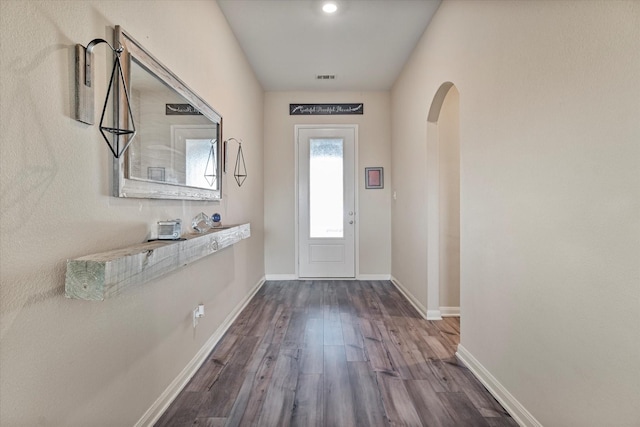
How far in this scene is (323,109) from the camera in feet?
14.5

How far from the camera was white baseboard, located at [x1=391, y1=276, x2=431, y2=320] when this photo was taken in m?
2.99

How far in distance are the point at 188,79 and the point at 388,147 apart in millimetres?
3126

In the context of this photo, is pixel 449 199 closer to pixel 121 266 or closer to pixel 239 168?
pixel 239 168

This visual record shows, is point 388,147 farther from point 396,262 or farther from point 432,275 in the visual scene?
point 432,275

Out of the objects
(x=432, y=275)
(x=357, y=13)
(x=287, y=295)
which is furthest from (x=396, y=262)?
(x=357, y=13)

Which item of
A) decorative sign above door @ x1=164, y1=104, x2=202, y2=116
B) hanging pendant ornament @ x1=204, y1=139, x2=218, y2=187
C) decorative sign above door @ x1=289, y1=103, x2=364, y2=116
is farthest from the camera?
decorative sign above door @ x1=289, y1=103, x2=364, y2=116

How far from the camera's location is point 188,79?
76.9 inches

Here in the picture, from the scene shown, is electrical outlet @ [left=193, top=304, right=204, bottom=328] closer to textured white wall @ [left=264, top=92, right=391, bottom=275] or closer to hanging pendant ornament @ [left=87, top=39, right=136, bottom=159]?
hanging pendant ornament @ [left=87, top=39, right=136, bottom=159]

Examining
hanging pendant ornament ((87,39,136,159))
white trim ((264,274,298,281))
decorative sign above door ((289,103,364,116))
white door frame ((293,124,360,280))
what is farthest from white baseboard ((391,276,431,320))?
hanging pendant ornament ((87,39,136,159))

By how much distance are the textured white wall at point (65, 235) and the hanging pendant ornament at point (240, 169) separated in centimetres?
128

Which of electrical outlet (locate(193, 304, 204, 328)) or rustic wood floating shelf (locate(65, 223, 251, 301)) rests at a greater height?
rustic wood floating shelf (locate(65, 223, 251, 301))

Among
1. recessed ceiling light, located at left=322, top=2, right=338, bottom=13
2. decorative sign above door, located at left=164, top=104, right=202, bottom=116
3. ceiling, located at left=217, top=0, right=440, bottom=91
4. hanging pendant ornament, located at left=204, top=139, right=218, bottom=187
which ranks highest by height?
ceiling, located at left=217, top=0, right=440, bottom=91

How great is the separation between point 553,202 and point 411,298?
7.69 ft

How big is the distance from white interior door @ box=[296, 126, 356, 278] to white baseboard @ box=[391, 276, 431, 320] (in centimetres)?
65
